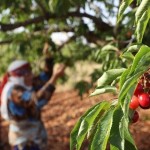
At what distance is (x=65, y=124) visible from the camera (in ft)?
25.0

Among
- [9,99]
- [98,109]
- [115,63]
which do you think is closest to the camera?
[98,109]

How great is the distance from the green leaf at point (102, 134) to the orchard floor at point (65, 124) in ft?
13.2

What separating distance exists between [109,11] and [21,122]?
137 centimetres

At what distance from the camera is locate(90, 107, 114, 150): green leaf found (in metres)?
1.07

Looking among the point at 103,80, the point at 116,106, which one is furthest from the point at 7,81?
the point at 116,106

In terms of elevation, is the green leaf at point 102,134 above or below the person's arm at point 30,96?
above

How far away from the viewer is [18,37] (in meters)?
3.79

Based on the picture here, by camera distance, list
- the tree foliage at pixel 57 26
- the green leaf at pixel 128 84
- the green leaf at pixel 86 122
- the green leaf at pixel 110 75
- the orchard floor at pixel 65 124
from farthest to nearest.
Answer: the orchard floor at pixel 65 124 < the tree foliage at pixel 57 26 < the green leaf at pixel 110 75 < the green leaf at pixel 86 122 < the green leaf at pixel 128 84

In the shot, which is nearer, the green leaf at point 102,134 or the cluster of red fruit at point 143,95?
the green leaf at point 102,134

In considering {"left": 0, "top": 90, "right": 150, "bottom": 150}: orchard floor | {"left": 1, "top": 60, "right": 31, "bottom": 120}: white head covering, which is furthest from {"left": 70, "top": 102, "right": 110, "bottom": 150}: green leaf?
{"left": 0, "top": 90, "right": 150, "bottom": 150}: orchard floor

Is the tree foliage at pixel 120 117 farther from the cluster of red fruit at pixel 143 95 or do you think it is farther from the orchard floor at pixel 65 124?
the orchard floor at pixel 65 124

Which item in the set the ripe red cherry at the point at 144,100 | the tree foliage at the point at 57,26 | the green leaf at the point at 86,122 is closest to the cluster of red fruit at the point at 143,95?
the ripe red cherry at the point at 144,100

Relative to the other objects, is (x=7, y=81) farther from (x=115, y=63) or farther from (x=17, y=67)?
(x=115, y=63)

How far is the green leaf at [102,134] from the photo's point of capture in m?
1.07
